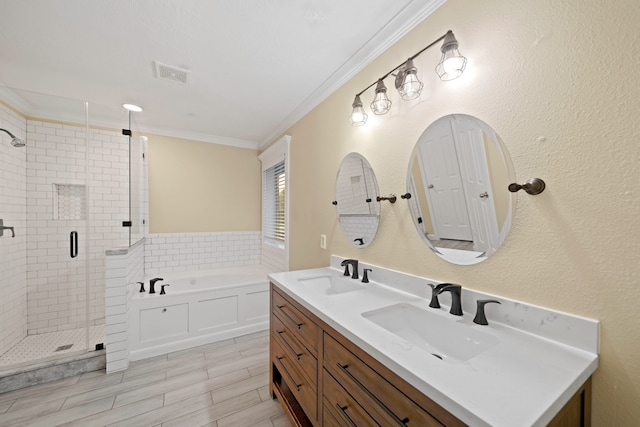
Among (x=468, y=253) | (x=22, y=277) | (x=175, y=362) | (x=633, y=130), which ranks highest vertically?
(x=633, y=130)

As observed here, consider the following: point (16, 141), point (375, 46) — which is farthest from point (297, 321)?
point (16, 141)

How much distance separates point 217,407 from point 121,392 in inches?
32.4

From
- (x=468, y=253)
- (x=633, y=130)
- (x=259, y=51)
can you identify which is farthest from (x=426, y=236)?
(x=259, y=51)

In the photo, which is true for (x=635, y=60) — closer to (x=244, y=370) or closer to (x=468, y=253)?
(x=468, y=253)

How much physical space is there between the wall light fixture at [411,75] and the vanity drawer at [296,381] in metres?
1.56

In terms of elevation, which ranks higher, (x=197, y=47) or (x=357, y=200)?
(x=197, y=47)

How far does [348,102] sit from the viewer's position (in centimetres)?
200

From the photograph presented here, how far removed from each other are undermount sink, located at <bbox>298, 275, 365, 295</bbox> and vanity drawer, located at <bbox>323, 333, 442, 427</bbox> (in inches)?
23.2

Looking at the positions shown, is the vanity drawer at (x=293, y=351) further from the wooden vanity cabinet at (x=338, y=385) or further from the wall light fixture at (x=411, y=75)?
the wall light fixture at (x=411, y=75)

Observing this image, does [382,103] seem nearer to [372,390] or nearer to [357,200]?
[357,200]

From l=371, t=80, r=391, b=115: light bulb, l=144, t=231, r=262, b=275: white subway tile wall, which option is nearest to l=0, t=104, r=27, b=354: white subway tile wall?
l=144, t=231, r=262, b=275: white subway tile wall

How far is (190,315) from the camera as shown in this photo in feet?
8.71

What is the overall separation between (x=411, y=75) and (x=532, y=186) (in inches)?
30.8

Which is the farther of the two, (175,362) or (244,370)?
(175,362)
